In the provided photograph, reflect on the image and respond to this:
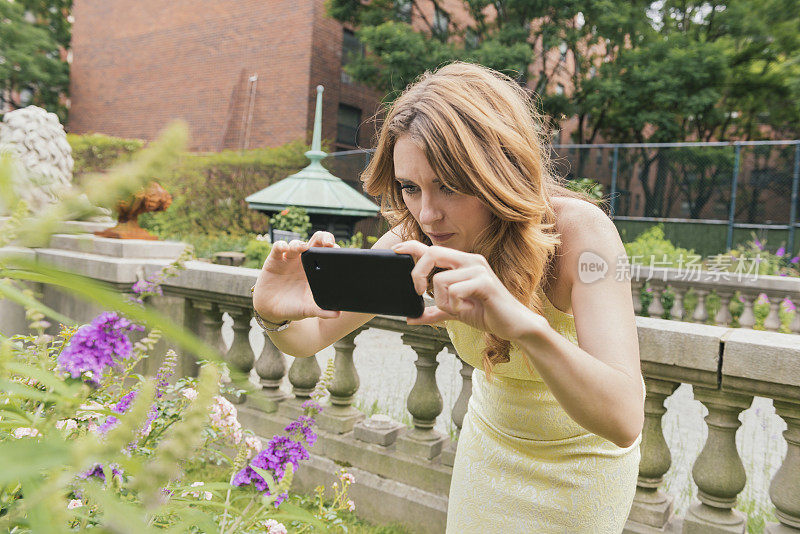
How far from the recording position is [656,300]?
8.66 metres

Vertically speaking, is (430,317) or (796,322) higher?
(430,317)

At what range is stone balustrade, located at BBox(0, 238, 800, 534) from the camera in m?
1.93

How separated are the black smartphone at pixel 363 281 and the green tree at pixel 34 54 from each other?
82.5ft

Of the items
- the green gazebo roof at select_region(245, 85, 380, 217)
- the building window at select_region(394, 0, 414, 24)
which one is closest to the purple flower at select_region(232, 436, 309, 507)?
the green gazebo roof at select_region(245, 85, 380, 217)

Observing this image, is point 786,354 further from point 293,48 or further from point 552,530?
point 293,48

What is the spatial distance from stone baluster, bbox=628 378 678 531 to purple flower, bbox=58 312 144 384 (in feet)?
5.83

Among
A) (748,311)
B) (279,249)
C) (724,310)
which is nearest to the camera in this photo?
(279,249)

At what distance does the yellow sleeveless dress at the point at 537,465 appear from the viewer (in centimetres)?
158

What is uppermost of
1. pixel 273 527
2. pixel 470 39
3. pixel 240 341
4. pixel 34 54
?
pixel 34 54

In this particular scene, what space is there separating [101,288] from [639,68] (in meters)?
18.6

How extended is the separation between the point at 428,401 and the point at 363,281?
1721 millimetres

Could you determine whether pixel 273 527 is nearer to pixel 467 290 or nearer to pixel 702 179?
pixel 467 290

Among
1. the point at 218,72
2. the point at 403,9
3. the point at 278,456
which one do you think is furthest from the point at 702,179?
the point at 218,72

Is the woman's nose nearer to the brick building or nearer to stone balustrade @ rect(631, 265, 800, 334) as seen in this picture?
stone balustrade @ rect(631, 265, 800, 334)
